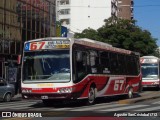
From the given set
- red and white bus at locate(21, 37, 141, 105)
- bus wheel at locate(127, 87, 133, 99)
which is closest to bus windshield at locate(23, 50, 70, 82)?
red and white bus at locate(21, 37, 141, 105)

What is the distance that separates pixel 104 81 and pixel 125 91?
393 centimetres

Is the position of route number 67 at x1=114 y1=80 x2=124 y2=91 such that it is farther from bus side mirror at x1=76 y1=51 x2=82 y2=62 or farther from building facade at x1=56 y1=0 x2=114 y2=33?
building facade at x1=56 y1=0 x2=114 y2=33

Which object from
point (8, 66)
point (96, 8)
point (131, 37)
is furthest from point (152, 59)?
point (96, 8)

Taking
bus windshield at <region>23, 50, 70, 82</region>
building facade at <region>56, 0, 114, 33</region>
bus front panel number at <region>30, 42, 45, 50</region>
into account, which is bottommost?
bus windshield at <region>23, 50, 70, 82</region>

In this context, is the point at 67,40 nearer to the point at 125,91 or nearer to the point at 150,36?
the point at 125,91

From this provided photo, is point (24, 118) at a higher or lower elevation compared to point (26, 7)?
lower

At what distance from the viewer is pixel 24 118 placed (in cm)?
850

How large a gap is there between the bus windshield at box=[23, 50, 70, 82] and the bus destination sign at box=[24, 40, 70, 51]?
178 mm

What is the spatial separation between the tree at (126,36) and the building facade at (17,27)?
397 inches

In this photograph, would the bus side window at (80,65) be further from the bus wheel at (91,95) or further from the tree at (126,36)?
the tree at (126,36)

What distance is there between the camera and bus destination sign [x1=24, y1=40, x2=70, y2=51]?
18.2 metres

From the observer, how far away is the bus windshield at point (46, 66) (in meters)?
17.7

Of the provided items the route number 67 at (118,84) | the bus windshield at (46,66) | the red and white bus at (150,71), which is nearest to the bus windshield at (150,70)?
the red and white bus at (150,71)

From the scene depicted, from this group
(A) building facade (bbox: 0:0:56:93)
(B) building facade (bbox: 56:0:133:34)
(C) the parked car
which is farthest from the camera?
(B) building facade (bbox: 56:0:133:34)
